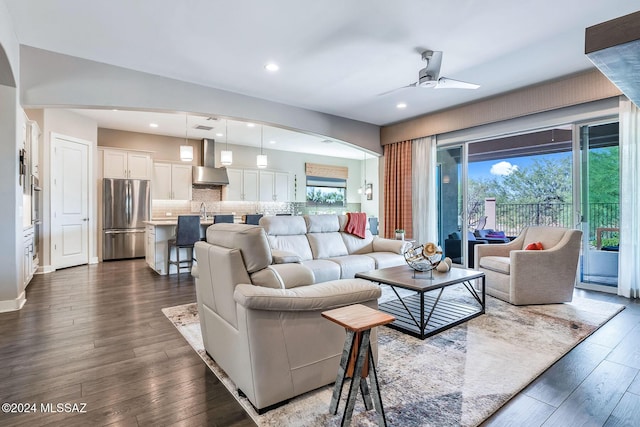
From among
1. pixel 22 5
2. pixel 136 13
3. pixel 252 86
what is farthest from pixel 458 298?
pixel 22 5

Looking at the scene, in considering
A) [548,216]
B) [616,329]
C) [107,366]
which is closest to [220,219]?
[107,366]

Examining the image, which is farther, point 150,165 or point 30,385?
point 150,165

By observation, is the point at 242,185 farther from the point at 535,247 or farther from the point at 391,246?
the point at 535,247

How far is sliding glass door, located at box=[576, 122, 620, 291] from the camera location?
4.14 meters

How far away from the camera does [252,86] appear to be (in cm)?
448

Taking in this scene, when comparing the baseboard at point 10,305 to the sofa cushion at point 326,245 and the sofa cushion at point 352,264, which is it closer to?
the sofa cushion at point 326,245

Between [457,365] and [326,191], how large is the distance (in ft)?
27.6

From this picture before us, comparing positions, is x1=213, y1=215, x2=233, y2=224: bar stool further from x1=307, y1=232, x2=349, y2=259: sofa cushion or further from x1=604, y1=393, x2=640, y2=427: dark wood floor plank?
x1=604, y1=393, x2=640, y2=427: dark wood floor plank

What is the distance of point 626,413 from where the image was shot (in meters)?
1.69

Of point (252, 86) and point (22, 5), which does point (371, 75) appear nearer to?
point (252, 86)

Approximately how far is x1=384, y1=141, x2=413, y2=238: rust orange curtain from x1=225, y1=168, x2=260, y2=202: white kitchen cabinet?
376 cm

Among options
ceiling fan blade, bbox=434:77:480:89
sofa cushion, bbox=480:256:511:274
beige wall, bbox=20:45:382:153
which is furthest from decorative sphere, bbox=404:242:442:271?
beige wall, bbox=20:45:382:153

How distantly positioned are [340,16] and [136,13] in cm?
179

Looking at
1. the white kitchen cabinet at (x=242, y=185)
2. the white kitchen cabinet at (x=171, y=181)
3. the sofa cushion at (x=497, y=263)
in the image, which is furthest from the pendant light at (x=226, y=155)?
the sofa cushion at (x=497, y=263)
